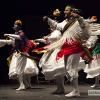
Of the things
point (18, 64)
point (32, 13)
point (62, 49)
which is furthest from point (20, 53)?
point (32, 13)

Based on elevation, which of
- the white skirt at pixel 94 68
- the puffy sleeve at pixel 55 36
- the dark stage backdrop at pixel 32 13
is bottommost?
the white skirt at pixel 94 68

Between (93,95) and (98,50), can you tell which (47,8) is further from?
(93,95)

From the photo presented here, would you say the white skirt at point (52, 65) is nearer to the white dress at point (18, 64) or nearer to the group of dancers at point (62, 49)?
the group of dancers at point (62, 49)

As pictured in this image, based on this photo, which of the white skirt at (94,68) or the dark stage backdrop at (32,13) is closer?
the white skirt at (94,68)

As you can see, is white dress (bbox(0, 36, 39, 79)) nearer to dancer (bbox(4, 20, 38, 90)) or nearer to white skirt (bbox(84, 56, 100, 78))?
dancer (bbox(4, 20, 38, 90))

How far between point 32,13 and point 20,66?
271 cm

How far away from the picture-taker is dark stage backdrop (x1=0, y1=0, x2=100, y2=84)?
844 cm

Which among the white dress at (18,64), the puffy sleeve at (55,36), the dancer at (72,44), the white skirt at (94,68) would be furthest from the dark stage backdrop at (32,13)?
the dancer at (72,44)

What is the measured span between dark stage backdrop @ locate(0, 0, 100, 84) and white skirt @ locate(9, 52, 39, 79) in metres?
1.51

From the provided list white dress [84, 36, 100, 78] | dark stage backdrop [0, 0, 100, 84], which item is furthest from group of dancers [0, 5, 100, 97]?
dark stage backdrop [0, 0, 100, 84]

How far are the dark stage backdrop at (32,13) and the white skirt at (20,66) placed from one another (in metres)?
1.51

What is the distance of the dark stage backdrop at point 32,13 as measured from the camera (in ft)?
27.7

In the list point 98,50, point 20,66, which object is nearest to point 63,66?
point 20,66

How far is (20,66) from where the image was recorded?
6.42 meters
